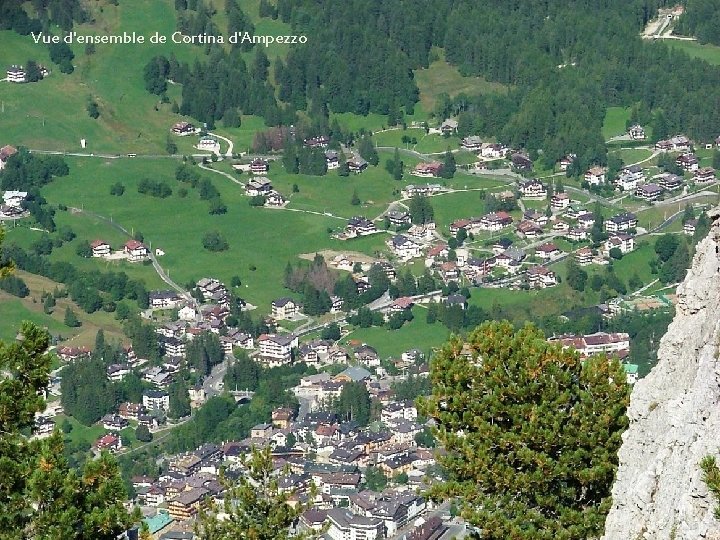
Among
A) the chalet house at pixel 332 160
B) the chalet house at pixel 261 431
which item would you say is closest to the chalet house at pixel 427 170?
the chalet house at pixel 332 160

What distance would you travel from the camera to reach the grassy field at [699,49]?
158 m

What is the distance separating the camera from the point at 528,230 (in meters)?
125

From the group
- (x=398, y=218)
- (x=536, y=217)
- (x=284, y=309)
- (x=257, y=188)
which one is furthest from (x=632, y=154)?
(x=284, y=309)

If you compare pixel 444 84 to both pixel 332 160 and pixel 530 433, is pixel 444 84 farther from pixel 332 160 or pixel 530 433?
pixel 530 433

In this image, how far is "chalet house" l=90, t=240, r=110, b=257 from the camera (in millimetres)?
120250

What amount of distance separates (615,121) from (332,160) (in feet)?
83.1

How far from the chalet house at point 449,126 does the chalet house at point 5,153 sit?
34.2 meters

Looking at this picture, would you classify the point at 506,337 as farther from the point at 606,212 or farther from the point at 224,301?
the point at 606,212

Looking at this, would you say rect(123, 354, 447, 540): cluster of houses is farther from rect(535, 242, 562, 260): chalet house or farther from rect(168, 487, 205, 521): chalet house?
rect(535, 242, 562, 260): chalet house

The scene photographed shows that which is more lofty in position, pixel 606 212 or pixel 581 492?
pixel 581 492

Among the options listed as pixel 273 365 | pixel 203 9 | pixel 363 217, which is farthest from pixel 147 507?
pixel 203 9

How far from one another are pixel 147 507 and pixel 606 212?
5518 centimetres

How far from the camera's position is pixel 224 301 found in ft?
374

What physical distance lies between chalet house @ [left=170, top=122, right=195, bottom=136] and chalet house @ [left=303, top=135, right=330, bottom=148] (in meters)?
9.29
